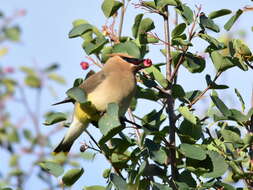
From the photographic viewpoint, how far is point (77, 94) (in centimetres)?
217

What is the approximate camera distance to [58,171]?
7.53ft

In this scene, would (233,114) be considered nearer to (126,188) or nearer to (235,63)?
(235,63)

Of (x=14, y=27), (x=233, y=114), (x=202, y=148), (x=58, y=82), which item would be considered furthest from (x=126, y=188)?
(x=14, y=27)

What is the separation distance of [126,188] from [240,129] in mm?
549

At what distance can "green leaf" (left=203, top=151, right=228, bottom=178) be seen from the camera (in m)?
2.11

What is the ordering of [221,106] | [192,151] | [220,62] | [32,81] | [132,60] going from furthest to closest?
[32,81] < [132,60] < [220,62] < [221,106] < [192,151]

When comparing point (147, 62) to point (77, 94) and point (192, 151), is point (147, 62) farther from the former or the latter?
point (192, 151)

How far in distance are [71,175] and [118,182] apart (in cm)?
27

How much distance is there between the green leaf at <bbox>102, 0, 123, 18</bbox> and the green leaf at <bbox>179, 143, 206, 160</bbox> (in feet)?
2.14

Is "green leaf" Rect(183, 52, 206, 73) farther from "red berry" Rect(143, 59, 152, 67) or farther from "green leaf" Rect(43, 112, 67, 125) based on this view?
"green leaf" Rect(43, 112, 67, 125)

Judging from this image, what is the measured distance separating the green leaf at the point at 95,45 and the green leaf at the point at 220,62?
386 millimetres

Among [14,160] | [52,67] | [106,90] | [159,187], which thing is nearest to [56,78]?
[52,67]

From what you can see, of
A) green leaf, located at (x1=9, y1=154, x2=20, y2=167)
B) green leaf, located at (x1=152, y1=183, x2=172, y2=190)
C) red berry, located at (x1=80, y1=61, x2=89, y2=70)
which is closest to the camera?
green leaf, located at (x1=152, y1=183, x2=172, y2=190)

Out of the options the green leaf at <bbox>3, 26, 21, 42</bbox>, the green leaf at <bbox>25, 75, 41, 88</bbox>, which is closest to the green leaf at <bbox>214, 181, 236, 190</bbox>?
the green leaf at <bbox>25, 75, 41, 88</bbox>
